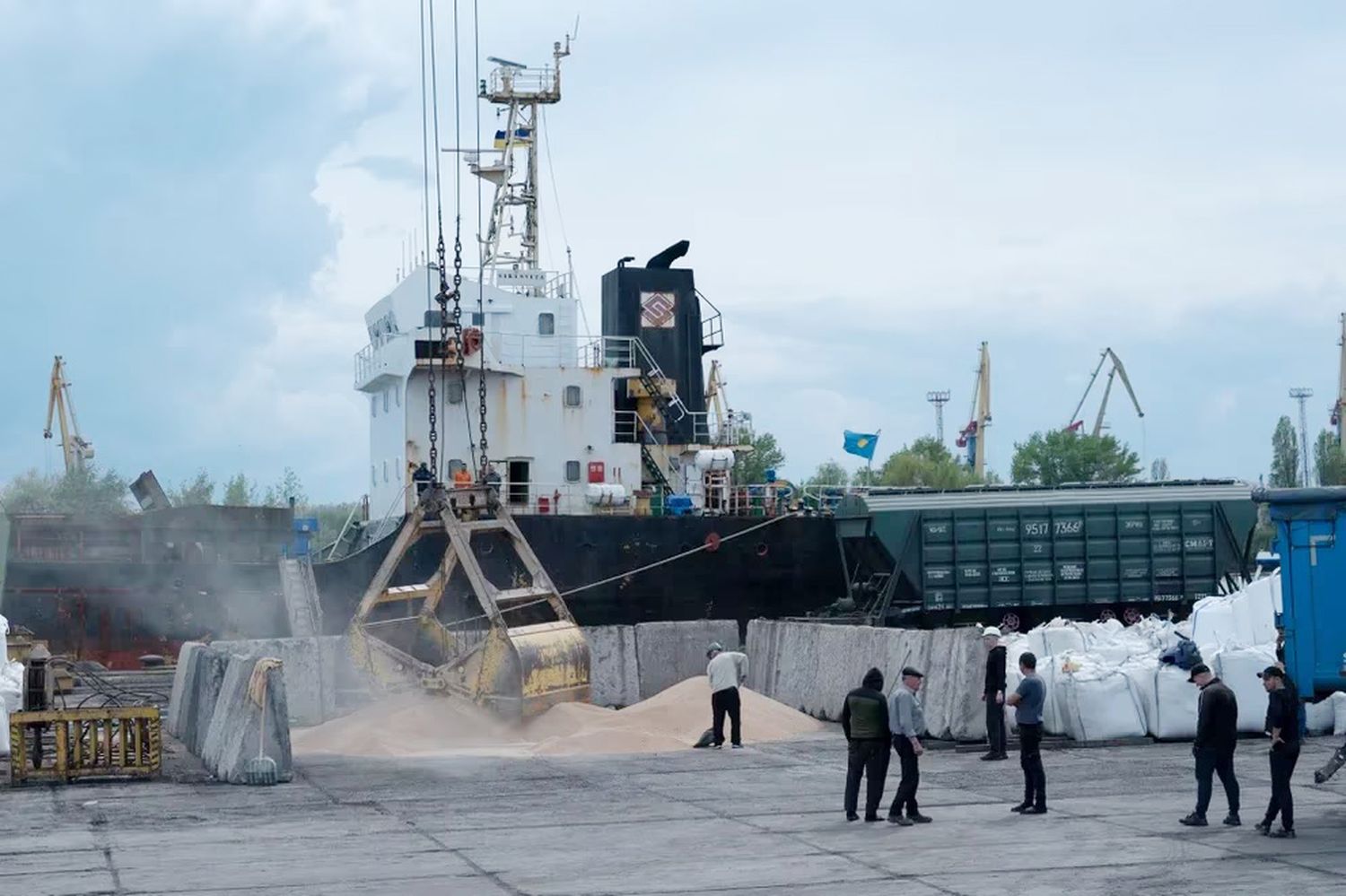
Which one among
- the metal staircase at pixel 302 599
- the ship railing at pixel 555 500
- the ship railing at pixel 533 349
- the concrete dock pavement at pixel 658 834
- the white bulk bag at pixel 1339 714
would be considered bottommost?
the concrete dock pavement at pixel 658 834

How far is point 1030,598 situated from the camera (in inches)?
1324

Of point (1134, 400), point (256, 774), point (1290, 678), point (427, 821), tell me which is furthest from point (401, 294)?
point (1134, 400)

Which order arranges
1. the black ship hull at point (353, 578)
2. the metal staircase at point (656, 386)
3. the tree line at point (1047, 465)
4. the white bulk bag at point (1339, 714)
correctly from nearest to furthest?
the white bulk bag at point (1339, 714), the black ship hull at point (353, 578), the metal staircase at point (656, 386), the tree line at point (1047, 465)

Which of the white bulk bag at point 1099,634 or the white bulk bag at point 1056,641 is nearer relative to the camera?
the white bulk bag at point 1056,641

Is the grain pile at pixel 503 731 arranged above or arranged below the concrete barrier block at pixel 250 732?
below

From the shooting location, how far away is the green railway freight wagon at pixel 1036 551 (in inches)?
1312

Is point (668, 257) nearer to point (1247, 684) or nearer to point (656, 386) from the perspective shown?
point (656, 386)

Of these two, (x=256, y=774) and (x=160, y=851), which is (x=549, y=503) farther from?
(x=160, y=851)

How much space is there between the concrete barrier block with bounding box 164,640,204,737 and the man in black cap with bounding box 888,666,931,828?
10.6 meters

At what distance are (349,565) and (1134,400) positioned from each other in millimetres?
110933

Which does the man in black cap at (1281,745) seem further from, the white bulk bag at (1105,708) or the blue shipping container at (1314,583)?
the white bulk bag at (1105,708)

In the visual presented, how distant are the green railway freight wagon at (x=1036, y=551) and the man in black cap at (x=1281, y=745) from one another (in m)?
19.7

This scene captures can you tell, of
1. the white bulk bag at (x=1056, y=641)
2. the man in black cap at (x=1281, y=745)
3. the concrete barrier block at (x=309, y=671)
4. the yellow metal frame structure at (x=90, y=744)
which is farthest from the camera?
the concrete barrier block at (x=309, y=671)

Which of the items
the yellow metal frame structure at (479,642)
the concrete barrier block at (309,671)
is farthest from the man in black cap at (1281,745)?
the concrete barrier block at (309,671)
